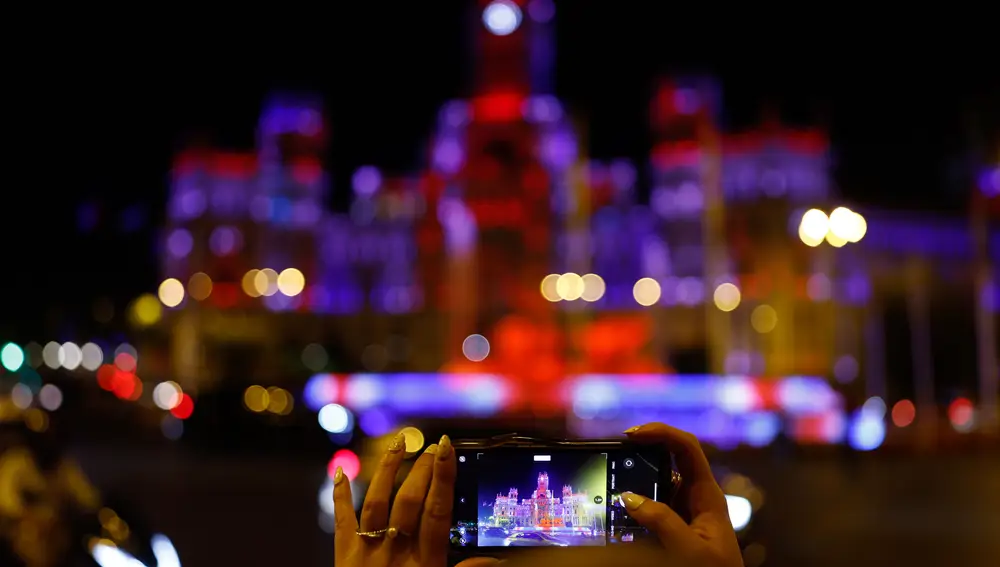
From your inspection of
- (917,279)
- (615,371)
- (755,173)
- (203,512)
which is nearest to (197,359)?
(615,371)

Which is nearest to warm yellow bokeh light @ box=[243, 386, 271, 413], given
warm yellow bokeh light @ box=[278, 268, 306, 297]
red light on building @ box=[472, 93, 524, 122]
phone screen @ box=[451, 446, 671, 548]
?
phone screen @ box=[451, 446, 671, 548]

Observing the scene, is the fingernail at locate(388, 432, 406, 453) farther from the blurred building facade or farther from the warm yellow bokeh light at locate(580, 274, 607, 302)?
the warm yellow bokeh light at locate(580, 274, 607, 302)

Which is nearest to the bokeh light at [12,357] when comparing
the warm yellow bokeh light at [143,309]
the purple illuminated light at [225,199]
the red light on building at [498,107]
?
the warm yellow bokeh light at [143,309]

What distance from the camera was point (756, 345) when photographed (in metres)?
50.1

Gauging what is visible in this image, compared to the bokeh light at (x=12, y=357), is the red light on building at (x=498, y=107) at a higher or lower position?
higher

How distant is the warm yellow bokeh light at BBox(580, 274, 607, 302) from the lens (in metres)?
64.8

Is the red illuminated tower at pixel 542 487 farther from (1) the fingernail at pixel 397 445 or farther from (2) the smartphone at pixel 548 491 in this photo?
(1) the fingernail at pixel 397 445

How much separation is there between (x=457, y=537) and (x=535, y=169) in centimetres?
4683

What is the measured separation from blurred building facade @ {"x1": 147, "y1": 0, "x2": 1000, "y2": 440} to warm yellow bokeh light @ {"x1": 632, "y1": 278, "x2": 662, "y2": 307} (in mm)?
171

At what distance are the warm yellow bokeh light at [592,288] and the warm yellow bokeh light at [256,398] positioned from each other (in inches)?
1487

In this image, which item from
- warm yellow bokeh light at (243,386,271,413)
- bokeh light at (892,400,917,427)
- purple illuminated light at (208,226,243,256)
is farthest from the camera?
purple illuminated light at (208,226,243,256)

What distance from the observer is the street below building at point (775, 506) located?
35.8 ft

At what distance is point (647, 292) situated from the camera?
6738 cm

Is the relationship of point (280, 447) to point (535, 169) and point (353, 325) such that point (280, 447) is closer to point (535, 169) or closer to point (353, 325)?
point (535, 169)
